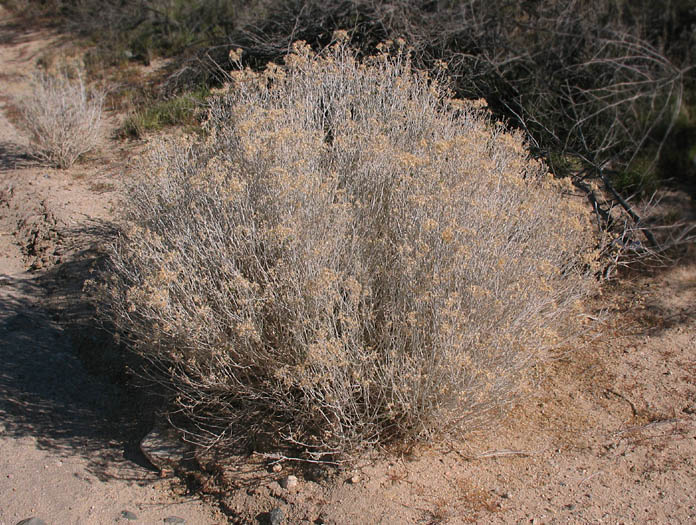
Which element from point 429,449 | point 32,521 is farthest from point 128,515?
point 429,449

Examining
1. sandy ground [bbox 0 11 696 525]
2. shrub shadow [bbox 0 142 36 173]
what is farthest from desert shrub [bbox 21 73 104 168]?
sandy ground [bbox 0 11 696 525]

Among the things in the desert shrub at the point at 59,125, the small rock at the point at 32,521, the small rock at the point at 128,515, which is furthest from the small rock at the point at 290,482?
the desert shrub at the point at 59,125

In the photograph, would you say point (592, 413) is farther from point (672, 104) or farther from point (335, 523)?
point (672, 104)

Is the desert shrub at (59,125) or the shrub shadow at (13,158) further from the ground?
the desert shrub at (59,125)

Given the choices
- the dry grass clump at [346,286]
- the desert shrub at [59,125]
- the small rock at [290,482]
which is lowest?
the small rock at [290,482]

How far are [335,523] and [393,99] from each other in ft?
11.0

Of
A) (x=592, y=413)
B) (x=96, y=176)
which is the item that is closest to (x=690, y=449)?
(x=592, y=413)

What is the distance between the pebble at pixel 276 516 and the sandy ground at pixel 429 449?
0.03 m

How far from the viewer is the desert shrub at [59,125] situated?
21.6ft

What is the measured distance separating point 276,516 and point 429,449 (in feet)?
2.91

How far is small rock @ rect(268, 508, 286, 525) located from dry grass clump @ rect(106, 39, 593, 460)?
324 millimetres

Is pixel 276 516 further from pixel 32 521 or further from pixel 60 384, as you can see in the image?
pixel 60 384

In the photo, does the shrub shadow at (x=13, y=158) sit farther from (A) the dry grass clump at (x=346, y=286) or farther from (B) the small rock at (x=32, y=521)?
(B) the small rock at (x=32, y=521)

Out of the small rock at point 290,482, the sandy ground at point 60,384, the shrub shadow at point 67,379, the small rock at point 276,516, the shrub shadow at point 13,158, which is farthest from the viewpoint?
the shrub shadow at point 13,158
